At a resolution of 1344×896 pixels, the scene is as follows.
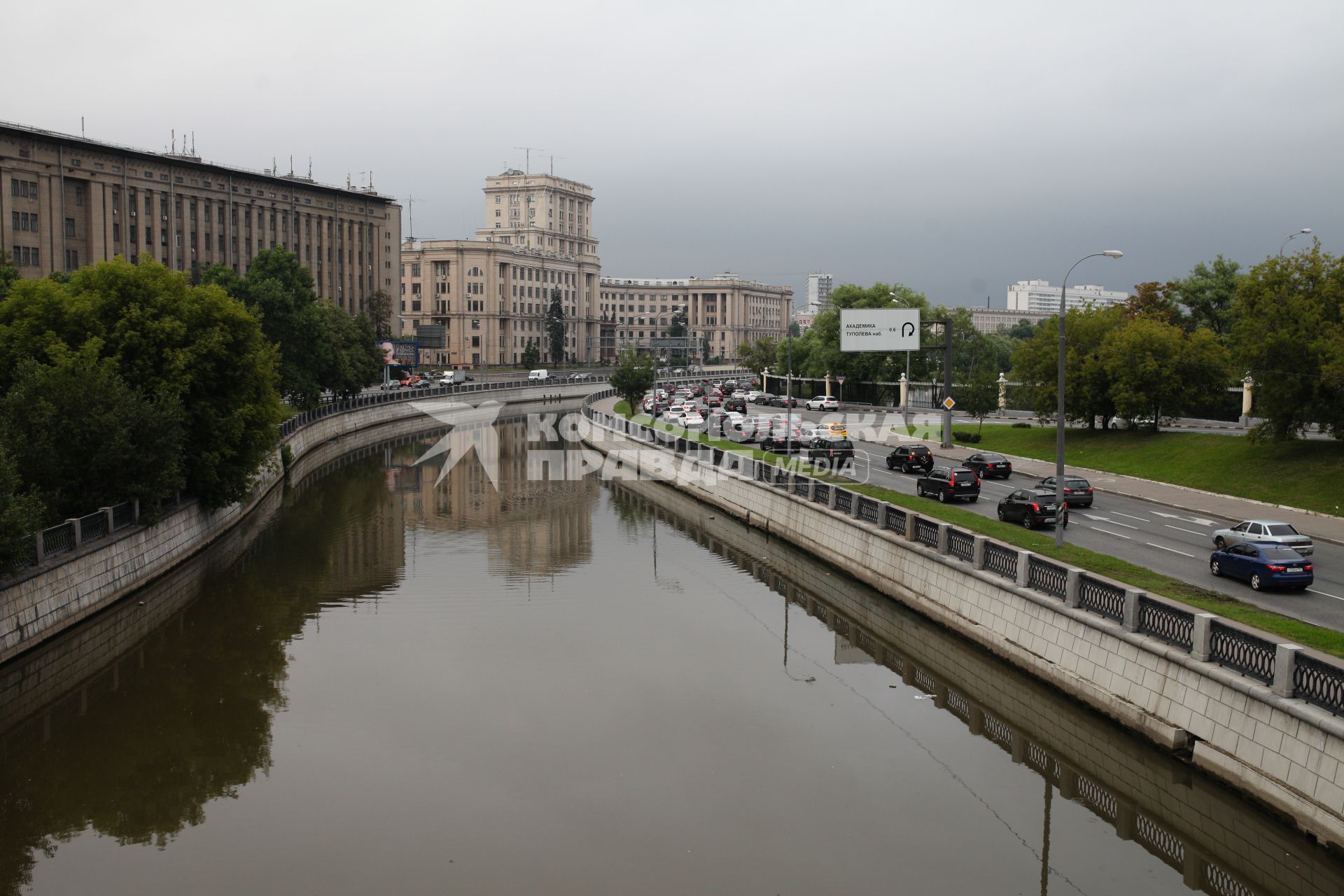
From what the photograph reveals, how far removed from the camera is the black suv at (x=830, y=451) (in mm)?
50438

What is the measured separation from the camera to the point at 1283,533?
28.3 m

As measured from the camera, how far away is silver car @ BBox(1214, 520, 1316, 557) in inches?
1089

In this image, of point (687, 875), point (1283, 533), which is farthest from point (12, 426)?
point (1283, 533)

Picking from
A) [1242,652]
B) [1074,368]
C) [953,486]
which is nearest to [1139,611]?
[1242,652]

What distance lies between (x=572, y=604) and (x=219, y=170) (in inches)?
3930

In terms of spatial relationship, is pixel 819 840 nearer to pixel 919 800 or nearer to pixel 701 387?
pixel 919 800

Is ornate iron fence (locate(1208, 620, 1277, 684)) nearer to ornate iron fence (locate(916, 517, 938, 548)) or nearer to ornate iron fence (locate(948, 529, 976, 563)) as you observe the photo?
ornate iron fence (locate(948, 529, 976, 563))

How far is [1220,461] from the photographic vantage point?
45.4 meters

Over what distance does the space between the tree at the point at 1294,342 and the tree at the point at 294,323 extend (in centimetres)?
4919

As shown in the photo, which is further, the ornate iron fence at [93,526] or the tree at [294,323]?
the tree at [294,323]

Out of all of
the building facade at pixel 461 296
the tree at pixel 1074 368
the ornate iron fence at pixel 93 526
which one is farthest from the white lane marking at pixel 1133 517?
the building facade at pixel 461 296

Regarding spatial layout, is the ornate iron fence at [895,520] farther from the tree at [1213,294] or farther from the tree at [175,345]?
the tree at [1213,294]

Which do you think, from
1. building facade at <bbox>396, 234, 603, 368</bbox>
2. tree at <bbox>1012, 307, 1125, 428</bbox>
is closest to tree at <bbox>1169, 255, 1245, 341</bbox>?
tree at <bbox>1012, 307, 1125, 428</bbox>

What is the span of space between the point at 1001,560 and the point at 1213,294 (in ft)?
208
